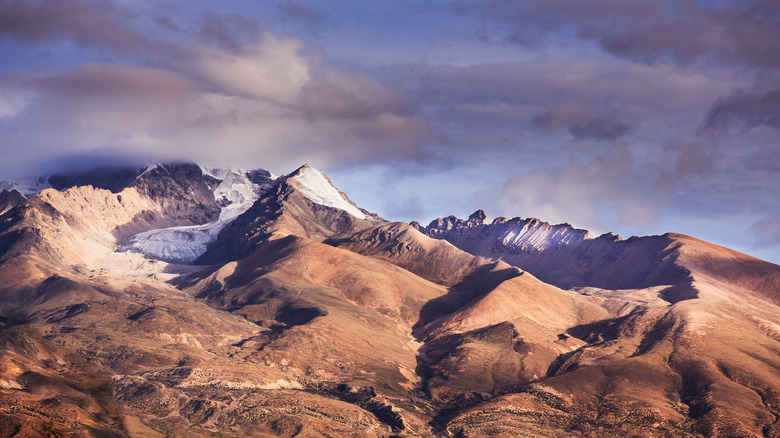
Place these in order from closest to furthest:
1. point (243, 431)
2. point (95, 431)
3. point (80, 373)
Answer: point (80, 373) < point (95, 431) < point (243, 431)

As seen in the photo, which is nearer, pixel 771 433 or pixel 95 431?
pixel 95 431

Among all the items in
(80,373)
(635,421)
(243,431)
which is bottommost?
(243,431)

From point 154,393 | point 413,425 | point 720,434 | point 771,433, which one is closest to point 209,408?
point 154,393

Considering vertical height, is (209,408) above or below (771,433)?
below

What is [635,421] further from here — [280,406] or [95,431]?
[95,431]

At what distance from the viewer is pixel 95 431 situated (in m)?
36.4

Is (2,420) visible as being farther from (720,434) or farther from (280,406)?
(720,434)

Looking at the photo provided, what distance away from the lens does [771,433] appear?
641ft

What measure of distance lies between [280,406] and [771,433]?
125m

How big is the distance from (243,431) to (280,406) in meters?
19.2

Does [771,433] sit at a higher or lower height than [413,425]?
higher

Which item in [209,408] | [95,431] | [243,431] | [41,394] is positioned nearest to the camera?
[95,431]

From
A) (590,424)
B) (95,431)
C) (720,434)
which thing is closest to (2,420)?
(95,431)

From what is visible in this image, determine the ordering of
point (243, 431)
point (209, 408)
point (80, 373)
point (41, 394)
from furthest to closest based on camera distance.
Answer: point (209, 408), point (243, 431), point (41, 394), point (80, 373)
